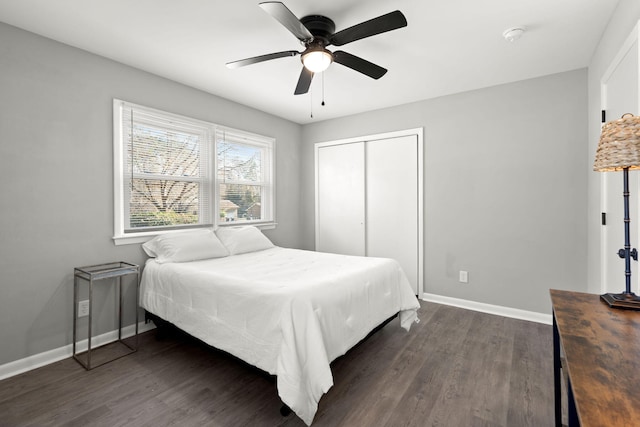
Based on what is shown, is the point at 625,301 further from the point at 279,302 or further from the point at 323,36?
the point at 323,36

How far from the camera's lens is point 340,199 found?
460cm

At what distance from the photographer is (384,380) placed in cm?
213

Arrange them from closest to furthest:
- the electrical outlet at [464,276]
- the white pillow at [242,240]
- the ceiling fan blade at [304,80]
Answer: the ceiling fan blade at [304,80] < the white pillow at [242,240] < the electrical outlet at [464,276]

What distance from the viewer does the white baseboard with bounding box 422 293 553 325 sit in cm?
315

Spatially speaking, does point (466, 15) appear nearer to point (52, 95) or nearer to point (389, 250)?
point (389, 250)

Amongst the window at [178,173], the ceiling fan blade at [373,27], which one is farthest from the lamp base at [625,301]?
the window at [178,173]

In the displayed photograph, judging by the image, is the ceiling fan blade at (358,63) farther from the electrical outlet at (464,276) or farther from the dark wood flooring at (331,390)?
the electrical outlet at (464,276)

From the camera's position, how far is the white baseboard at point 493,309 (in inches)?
124

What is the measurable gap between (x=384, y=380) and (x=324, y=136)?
11.8 feet

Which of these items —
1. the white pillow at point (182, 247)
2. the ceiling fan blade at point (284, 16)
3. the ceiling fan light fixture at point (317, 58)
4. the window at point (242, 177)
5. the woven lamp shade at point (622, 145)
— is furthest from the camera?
the window at point (242, 177)

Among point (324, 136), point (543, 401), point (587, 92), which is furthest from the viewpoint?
point (324, 136)

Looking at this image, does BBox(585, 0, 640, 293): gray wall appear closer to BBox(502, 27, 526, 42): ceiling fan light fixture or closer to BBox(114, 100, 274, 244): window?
BBox(502, 27, 526, 42): ceiling fan light fixture

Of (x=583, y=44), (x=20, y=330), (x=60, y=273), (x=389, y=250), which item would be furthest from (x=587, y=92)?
(x=20, y=330)

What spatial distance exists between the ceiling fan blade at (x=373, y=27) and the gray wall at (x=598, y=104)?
4.34 ft
